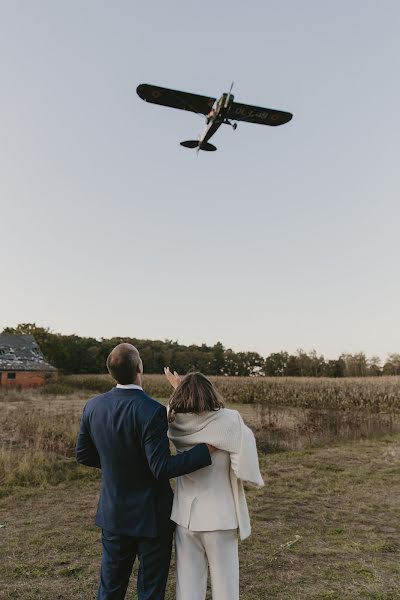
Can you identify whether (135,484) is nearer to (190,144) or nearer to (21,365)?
(190,144)

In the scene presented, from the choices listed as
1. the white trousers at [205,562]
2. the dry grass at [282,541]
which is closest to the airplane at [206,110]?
the dry grass at [282,541]

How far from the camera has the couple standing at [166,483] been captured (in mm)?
2143

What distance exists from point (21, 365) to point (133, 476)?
3604 centimetres

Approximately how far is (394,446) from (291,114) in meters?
9.74

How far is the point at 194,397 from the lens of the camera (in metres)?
2.20

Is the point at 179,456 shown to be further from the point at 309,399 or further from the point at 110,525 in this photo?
the point at 309,399

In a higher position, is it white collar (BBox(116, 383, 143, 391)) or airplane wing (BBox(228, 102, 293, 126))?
airplane wing (BBox(228, 102, 293, 126))

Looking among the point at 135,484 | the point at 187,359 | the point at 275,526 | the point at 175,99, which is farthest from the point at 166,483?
the point at 187,359

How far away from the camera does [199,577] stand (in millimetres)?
2229

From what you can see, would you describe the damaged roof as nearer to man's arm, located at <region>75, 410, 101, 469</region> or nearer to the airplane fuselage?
the airplane fuselage

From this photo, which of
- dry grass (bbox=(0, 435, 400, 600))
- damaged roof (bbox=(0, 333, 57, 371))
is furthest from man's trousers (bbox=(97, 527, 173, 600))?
damaged roof (bbox=(0, 333, 57, 371))

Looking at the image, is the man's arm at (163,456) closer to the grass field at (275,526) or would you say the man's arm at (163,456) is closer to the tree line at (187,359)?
the grass field at (275,526)

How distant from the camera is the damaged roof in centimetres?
3522

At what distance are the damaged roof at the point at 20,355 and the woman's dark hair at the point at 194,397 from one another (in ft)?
116
